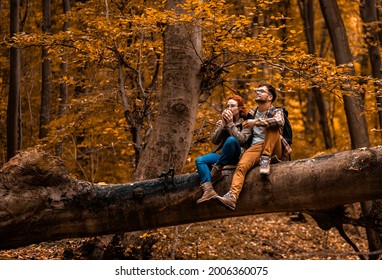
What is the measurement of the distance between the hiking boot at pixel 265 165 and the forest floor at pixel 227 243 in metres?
1.67

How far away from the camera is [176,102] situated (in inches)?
324

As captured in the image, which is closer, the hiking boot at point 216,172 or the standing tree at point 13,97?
the hiking boot at point 216,172

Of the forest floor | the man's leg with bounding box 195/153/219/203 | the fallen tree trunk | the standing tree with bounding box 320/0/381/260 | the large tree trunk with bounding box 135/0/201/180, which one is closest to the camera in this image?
the fallen tree trunk

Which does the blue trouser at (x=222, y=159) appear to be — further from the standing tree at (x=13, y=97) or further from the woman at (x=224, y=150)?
the standing tree at (x=13, y=97)

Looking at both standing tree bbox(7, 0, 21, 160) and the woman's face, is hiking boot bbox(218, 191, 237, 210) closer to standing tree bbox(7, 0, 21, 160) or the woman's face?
the woman's face

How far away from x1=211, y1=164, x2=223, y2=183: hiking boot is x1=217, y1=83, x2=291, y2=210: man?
0.25 m

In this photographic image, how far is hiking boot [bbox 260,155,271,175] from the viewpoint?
5805 millimetres

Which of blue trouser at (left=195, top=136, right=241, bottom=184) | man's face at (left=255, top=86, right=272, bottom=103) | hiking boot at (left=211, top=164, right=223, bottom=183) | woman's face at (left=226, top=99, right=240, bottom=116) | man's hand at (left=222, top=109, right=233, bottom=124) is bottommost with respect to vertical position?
hiking boot at (left=211, top=164, right=223, bottom=183)

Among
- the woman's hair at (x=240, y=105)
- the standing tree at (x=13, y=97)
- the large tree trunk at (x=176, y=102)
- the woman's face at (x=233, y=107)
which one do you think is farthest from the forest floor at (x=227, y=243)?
the standing tree at (x=13, y=97)

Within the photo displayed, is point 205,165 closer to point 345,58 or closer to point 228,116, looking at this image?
point 228,116

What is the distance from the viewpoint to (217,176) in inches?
238

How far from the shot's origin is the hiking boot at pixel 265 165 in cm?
580

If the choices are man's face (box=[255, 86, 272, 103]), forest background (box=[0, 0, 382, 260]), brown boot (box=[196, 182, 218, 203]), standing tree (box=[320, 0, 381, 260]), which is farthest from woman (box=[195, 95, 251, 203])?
standing tree (box=[320, 0, 381, 260])

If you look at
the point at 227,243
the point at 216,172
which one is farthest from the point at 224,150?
the point at 227,243
